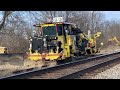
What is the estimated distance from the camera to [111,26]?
56.2 meters

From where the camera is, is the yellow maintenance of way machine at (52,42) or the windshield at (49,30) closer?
the yellow maintenance of way machine at (52,42)

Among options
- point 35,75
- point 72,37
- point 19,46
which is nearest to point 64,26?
point 72,37

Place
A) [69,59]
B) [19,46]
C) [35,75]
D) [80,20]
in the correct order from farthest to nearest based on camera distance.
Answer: [80,20], [19,46], [69,59], [35,75]

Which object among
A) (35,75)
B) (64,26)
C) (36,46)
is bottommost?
(35,75)

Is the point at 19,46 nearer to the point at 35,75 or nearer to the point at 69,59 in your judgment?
the point at 69,59

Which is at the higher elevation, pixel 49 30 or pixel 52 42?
pixel 49 30

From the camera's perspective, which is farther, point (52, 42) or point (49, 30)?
point (49, 30)

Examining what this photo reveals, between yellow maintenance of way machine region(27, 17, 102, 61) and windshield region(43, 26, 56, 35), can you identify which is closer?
yellow maintenance of way machine region(27, 17, 102, 61)
